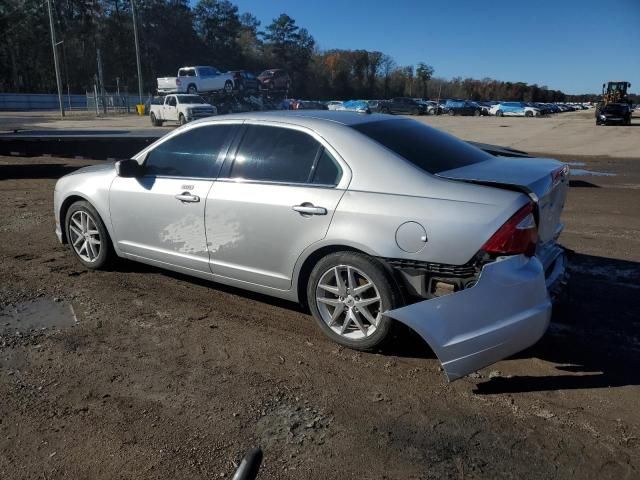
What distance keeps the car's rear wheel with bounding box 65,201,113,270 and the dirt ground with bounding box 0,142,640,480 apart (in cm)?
42

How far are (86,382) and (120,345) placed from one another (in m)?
0.50

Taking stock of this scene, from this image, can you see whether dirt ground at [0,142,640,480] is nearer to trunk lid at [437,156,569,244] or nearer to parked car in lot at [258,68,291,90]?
trunk lid at [437,156,569,244]

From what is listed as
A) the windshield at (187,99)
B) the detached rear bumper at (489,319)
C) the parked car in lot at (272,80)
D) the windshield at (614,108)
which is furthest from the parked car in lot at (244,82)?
the detached rear bumper at (489,319)

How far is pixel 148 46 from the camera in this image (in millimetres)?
88375

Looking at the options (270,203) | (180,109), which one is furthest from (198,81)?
(270,203)

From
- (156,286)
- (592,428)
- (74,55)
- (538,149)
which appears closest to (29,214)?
A: (156,286)

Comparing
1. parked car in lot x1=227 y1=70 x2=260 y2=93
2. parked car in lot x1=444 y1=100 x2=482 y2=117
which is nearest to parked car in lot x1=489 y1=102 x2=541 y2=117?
parked car in lot x1=444 y1=100 x2=482 y2=117

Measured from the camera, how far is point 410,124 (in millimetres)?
4316

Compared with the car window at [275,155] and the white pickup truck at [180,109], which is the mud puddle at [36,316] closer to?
the car window at [275,155]

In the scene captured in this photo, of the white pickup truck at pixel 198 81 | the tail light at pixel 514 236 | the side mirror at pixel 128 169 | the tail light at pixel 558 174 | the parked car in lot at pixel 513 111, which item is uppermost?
the white pickup truck at pixel 198 81

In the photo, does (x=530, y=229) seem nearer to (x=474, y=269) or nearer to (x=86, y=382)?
(x=474, y=269)

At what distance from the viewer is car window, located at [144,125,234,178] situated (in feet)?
14.2

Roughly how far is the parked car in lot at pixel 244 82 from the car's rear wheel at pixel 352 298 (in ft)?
128

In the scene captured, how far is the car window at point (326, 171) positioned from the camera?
367 centimetres
